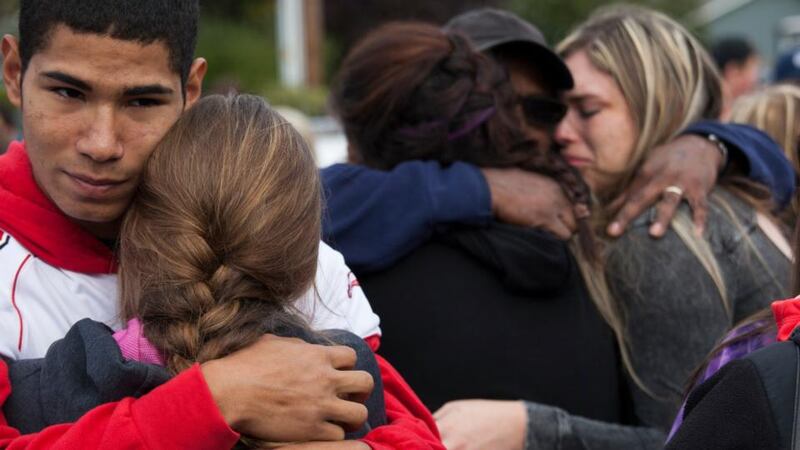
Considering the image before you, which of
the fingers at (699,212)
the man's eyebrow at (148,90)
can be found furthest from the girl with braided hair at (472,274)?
the man's eyebrow at (148,90)

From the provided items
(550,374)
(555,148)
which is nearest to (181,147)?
(550,374)

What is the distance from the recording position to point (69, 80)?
6.18 ft

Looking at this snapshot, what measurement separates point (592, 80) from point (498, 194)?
0.70 m

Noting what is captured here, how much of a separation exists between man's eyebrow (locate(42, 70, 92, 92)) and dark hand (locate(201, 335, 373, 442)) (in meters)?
0.57

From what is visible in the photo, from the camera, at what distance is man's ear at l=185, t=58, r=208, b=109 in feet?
7.00

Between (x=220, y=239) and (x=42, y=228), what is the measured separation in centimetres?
40

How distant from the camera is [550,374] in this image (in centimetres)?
258

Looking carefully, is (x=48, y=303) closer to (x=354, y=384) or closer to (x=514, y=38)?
(x=354, y=384)

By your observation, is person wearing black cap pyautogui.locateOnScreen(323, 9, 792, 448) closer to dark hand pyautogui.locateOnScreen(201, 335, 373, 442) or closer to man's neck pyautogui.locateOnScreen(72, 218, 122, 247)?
man's neck pyautogui.locateOnScreen(72, 218, 122, 247)

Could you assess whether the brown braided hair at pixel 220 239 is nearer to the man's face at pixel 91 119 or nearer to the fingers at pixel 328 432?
the man's face at pixel 91 119

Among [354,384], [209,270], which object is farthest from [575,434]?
[209,270]

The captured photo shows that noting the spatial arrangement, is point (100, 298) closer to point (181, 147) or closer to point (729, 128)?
point (181, 147)

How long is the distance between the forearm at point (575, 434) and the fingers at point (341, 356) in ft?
2.82

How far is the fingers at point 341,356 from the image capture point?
1.77 m
